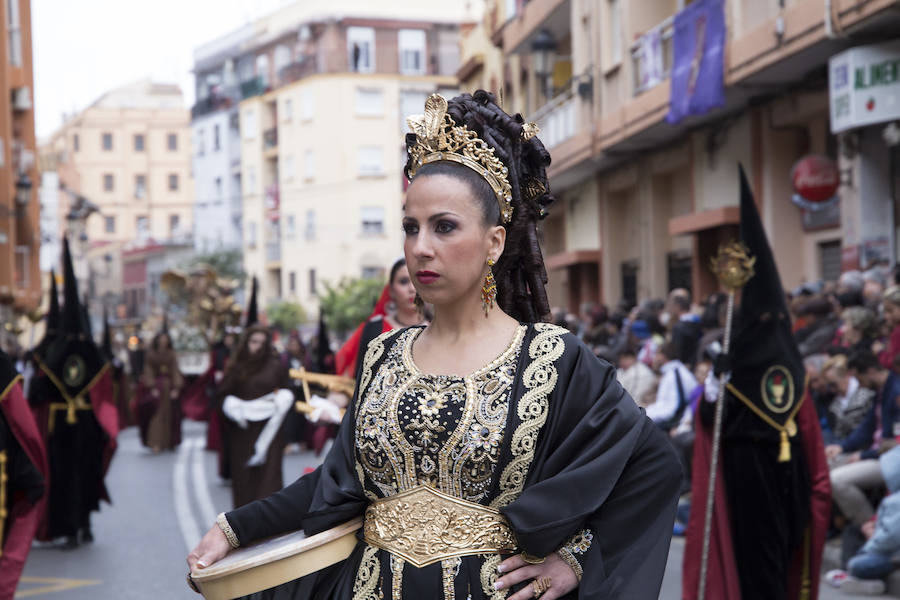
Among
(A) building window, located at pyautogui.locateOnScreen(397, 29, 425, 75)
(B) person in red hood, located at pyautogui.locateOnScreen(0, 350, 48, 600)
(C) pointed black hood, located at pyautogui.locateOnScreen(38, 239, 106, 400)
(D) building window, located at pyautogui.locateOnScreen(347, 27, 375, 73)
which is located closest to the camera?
(B) person in red hood, located at pyautogui.locateOnScreen(0, 350, 48, 600)

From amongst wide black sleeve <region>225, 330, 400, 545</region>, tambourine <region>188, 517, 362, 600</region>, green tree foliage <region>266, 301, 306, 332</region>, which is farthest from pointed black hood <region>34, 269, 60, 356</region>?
green tree foliage <region>266, 301, 306, 332</region>

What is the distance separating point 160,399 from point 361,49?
49.6m

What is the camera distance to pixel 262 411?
39.7 ft

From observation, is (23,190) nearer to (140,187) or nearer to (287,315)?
(287,315)

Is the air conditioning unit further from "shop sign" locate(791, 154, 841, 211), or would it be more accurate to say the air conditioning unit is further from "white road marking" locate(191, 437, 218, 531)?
"shop sign" locate(791, 154, 841, 211)

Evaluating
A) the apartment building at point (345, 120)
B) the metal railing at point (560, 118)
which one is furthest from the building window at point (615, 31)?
the apartment building at point (345, 120)

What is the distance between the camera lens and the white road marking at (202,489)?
12.4 m

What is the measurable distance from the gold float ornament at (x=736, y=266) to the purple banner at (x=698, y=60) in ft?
33.4

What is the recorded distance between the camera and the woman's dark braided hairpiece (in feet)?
11.5

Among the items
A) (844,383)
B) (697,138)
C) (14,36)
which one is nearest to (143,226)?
(14,36)

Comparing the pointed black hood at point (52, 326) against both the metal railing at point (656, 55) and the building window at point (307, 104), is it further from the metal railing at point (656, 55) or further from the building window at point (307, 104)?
the building window at point (307, 104)

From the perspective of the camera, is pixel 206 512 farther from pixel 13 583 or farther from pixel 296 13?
pixel 296 13

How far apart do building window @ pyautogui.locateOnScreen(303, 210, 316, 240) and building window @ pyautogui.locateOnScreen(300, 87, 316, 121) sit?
15.6 feet

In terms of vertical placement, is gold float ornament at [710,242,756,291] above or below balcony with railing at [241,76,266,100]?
below
